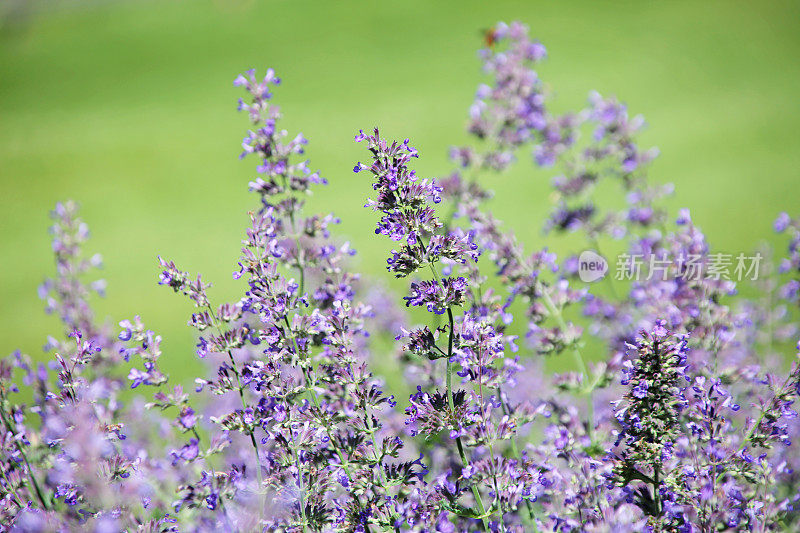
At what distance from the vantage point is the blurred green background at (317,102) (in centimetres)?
659

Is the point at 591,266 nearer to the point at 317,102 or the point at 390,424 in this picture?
the point at 390,424

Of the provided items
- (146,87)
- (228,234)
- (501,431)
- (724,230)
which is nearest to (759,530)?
(501,431)

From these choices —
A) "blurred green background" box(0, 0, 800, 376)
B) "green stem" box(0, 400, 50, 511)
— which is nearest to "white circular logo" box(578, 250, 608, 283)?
"green stem" box(0, 400, 50, 511)

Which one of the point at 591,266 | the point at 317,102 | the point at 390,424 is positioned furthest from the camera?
the point at 317,102

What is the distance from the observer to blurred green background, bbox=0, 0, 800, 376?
6594 millimetres

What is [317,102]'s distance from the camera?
8016mm

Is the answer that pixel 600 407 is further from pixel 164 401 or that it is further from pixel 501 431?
pixel 164 401

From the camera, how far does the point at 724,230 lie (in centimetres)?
590

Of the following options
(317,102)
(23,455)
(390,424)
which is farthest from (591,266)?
(317,102)

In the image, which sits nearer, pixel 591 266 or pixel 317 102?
pixel 591 266

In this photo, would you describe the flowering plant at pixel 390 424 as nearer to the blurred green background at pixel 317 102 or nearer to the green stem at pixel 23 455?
the green stem at pixel 23 455

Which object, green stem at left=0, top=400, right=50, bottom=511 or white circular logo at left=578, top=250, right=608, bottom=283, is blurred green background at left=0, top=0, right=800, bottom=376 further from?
green stem at left=0, top=400, right=50, bottom=511

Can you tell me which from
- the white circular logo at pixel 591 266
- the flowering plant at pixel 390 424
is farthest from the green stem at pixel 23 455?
the white circular logo at pixel 591 266

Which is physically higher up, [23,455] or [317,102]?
[317,102]
